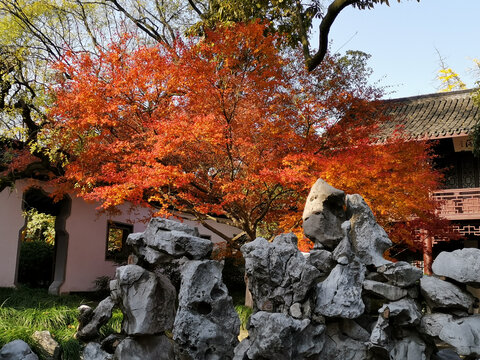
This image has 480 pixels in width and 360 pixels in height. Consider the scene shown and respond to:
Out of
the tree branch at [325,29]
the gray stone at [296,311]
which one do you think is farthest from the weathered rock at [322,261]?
the tree branch at [325,29]

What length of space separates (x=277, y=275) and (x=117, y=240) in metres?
13.8

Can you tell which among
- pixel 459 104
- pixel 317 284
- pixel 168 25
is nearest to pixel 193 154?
pixel 317 284

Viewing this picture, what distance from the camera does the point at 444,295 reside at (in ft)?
16.5

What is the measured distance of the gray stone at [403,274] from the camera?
5129 mm

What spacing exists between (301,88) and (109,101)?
435 centimetres

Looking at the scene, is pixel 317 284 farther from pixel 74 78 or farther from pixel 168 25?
pixel 168 25

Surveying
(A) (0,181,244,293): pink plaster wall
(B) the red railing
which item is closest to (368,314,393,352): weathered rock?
(A) (0,181,244,293): pink plaster wall

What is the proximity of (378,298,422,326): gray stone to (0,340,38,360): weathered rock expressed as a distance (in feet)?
15.1

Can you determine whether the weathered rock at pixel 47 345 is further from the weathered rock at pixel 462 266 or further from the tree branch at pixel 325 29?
the tree branch at pixel 325 29

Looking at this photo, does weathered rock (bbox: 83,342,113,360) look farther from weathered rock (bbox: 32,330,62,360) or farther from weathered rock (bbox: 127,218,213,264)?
weathered rock (bbox: 32,330,62,360)

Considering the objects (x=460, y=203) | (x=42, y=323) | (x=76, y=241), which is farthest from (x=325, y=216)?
(x=460, y=203)

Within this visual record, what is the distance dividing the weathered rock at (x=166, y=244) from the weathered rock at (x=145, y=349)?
871 millimetres

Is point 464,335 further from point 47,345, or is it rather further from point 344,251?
point 47,345

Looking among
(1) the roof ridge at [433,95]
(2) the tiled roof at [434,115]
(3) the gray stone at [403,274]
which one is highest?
(1) the roof ridge at [433,95]
